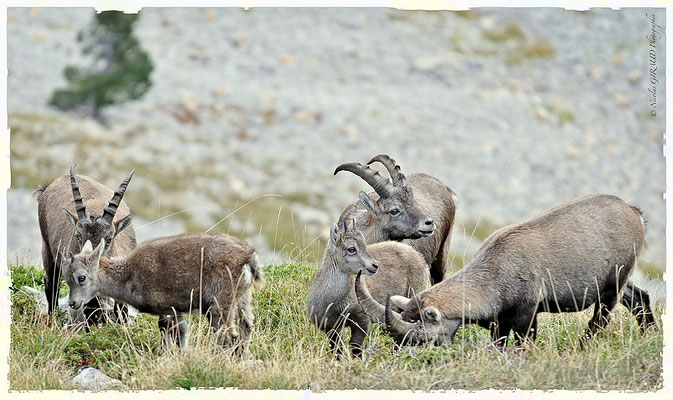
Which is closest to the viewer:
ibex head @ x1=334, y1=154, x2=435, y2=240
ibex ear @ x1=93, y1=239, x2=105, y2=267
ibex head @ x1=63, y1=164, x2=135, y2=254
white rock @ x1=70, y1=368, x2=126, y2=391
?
white rock @ x1=70, y1=368, x2=126, y2=391

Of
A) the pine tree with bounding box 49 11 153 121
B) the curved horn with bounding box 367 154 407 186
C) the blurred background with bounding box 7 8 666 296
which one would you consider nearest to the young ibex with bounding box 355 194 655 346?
the curved horn with bounding box 367 154 407 186

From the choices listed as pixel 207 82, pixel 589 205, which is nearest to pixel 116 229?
pixel 589 205

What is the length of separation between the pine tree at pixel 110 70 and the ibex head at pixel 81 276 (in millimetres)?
38774

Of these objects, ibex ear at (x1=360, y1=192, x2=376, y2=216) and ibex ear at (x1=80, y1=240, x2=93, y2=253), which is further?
ibex ear at (x1=360, y1=192, x2=376, y2=216)

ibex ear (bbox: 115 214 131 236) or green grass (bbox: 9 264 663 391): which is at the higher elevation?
ibex ear (bbox: 115 214 131 236)

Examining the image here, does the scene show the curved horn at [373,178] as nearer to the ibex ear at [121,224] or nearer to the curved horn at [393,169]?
the curved horn at [393,169]

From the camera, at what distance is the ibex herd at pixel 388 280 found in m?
9.68

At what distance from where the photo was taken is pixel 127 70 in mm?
49031

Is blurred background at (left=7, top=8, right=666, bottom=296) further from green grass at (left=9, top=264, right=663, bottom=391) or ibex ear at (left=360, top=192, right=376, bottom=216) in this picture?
green grass at (left=9, top=264, right=663, bottom=391)

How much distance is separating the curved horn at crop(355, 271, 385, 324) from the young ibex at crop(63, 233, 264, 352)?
1.07 m

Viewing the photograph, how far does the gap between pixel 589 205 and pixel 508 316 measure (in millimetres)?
1701

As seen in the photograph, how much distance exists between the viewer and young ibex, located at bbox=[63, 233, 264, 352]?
9688 millimetres

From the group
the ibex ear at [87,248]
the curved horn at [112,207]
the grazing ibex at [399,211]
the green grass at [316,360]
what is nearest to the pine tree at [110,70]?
the grazing ibex at [399,211]

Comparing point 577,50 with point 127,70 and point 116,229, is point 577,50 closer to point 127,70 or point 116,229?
point 127,70
